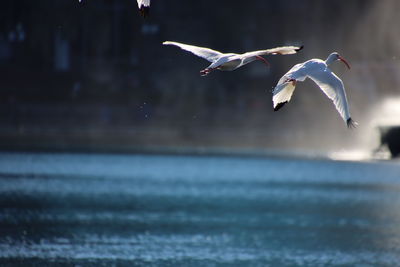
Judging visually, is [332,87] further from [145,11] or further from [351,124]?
[145,11]

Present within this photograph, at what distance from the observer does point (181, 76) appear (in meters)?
82.5

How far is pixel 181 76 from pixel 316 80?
63452 mm

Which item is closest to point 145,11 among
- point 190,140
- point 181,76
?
point 190,140

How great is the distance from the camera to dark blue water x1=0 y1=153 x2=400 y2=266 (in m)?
29.5

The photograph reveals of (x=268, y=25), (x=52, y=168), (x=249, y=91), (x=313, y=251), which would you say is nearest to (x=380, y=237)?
(x=313, y=251)

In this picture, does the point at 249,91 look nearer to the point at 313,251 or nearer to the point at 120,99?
the point at 120,99

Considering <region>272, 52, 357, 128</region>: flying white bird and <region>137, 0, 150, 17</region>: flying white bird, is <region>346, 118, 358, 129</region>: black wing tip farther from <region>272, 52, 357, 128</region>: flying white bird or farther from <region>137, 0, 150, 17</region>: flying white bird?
<region>137, 0, 150, 17</region>: flying white bird

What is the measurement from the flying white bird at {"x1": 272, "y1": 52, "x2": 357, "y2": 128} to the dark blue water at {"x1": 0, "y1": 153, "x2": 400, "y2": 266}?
Answer: 9263 mm

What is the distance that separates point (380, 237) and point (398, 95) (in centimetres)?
4906

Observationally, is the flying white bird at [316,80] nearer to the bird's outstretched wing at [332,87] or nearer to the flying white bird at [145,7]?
the bird's outstretched wing at [332,87]

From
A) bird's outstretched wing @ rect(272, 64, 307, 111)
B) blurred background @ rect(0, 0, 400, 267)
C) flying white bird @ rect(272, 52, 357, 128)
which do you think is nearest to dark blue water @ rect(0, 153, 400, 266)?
blurred background @ rect(0, 0, 400, 267)

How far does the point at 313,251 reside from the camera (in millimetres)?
31219

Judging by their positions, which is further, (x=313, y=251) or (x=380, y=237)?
(x=380, y=237)

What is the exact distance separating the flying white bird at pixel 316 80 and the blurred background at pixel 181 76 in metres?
48.5
